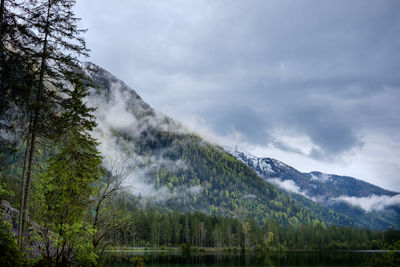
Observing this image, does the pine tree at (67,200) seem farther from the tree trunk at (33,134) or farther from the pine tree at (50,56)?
the pine tree at (50,56)

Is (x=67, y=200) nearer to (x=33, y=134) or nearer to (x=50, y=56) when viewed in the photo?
(x=33, y=134)

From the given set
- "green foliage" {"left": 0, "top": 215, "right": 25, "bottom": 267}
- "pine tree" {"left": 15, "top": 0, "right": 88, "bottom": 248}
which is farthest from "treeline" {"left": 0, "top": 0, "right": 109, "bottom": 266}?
"green foliage" {"left": 0, "top": 215, "right": 25, "bottom": 267}

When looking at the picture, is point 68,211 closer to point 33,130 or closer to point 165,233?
point 33,130

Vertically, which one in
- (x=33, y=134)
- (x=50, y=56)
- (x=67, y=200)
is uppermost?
(x=50, y=56)

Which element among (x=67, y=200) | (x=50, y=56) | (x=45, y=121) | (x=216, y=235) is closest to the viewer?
(x=67, y=200)

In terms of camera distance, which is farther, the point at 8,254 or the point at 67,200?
the point at 67,200

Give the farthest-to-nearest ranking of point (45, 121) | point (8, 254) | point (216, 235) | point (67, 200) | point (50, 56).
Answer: point (216, 235), point (45, 121), point (50, 56), point (67, 200), point (8, 254)

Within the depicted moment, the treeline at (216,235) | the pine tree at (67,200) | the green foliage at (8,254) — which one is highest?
the pine tree at (67,200)

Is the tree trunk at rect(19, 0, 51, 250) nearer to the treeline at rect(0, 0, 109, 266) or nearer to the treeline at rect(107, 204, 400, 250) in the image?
the treeline at rect(0, 0, 109, 266)

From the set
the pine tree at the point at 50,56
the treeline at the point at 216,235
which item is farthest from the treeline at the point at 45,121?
the treeline at the point at 216,235

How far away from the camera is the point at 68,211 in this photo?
1991 cm

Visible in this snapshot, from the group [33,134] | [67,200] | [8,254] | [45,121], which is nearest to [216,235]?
[67,200]

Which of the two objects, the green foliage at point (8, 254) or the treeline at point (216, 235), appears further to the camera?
the treeline at point (216, 235)

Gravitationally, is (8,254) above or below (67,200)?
below
